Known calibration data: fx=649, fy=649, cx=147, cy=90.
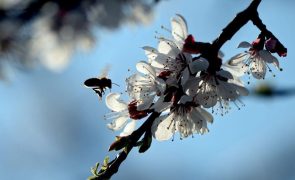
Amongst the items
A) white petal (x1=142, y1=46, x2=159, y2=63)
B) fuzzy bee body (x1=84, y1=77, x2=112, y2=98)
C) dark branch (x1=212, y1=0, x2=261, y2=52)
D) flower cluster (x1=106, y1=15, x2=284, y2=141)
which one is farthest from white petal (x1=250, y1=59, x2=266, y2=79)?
fuzzy bee body (x1=84, y1=77, x2=112, y2=98)

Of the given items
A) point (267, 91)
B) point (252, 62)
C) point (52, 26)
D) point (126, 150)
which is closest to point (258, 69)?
point (252, 62)

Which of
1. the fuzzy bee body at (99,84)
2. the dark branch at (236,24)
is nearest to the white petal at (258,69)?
the dark branch at (236,24)

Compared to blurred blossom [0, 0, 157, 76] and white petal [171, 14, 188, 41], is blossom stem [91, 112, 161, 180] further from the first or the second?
blurred blossom [0, 0, 157, 76]

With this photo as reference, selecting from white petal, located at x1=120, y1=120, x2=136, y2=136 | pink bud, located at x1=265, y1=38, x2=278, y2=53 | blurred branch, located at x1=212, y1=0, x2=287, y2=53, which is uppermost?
white petal, located at x1=120, y1=120, x2=136, y2=136

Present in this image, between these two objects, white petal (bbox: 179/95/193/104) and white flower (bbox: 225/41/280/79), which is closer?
white petal (bbox: 179/95/193/104)

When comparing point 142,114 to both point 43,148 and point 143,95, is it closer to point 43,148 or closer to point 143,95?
point 143,95

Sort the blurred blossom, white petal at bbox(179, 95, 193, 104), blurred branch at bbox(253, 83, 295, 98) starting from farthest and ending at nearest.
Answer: blurred branch at bbox(253, 83, 295, 98) < white petal at bbox(179, 95, 193, 104) < the blurred blossom

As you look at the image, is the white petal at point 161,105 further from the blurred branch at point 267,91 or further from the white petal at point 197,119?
the blurred branch at point 267,91

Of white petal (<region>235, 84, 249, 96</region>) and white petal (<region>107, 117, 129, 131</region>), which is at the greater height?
white petal (<region>107, 117, 129, 131</region>)

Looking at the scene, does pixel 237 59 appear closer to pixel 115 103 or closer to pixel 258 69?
pixel 258 69
